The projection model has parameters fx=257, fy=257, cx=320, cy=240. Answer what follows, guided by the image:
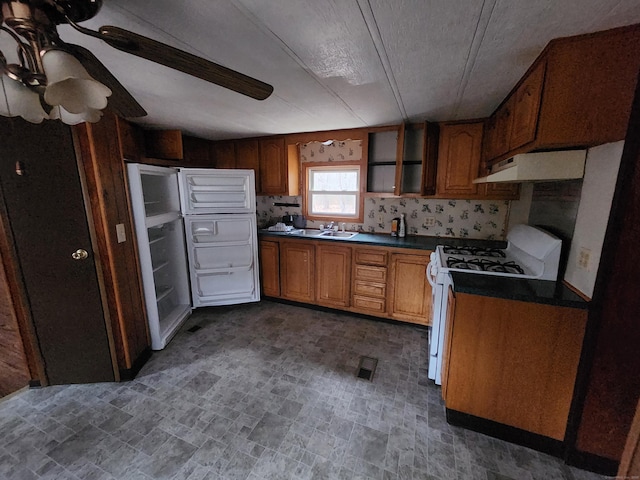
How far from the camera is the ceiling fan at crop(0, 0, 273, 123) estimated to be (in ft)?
2.43

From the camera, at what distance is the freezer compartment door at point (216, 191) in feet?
9.26

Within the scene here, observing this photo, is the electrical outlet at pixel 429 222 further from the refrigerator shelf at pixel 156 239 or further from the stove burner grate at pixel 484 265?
the refrigerator shelf at pixel 156 239

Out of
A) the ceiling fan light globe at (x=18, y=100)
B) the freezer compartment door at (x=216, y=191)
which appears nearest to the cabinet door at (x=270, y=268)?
the freezer compartment door at (x=216, y=191)

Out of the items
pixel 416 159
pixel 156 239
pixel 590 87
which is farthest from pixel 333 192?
pixel 590 87

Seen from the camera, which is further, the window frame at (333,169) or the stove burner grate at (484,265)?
the window frame at (333,169)

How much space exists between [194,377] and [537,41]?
297cm

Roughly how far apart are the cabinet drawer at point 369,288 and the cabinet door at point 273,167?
1505 mm

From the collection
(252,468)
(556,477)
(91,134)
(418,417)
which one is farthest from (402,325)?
(91,134)

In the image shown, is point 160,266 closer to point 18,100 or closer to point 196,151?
point 196,151

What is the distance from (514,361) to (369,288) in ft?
4.89

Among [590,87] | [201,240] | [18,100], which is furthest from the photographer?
[201,240]

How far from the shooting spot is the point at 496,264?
190 cm

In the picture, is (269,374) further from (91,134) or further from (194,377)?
(91,134)

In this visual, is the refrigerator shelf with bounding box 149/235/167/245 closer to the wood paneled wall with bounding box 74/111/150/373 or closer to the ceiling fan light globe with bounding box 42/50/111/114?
the wood paneled wall with bounding box 74/111/150/373
